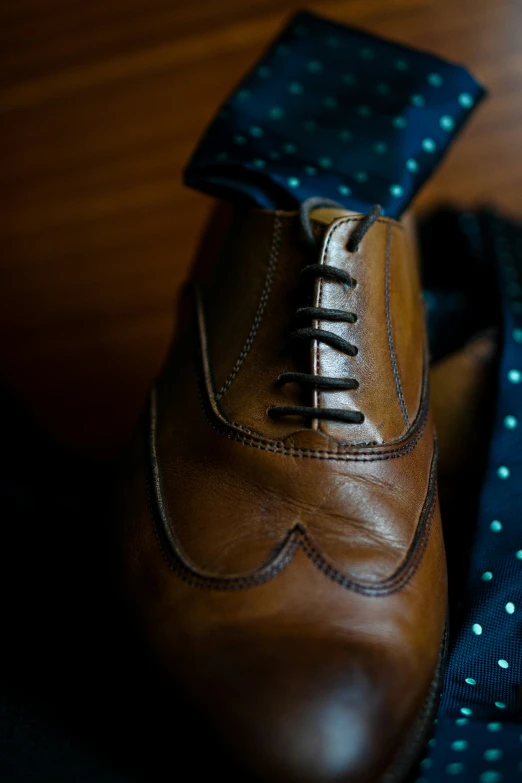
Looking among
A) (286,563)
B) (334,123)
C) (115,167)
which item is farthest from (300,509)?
(115,167)

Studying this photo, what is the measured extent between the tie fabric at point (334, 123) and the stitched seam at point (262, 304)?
62mm

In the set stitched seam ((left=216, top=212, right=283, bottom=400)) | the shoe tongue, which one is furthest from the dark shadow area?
the shoe tongue

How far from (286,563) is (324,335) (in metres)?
0.16

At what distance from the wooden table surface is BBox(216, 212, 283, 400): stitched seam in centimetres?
49

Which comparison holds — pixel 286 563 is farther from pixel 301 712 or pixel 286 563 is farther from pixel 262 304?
pixel 262 304

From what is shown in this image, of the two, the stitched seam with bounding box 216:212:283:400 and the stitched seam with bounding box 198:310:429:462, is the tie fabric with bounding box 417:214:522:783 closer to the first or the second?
the stitched seam with bounding box 198:310:429:462

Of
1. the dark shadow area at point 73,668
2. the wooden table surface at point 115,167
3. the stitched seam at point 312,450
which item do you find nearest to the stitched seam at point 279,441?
the stitched seam at point 312,450

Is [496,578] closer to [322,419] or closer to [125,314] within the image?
[322,419]

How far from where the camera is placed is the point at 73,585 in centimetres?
54

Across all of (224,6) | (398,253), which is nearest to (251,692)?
(398,253)

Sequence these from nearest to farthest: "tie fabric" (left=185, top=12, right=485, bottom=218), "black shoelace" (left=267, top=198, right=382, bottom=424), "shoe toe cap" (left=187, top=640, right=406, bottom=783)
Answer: "shoe toe cap" (left=187, top=640, right=406, bottom=783) → "black shoelace" (left=267, top=198, right=382, bottom=424) → "tie fabric" (left=185, top=12, right=485, bottom=218)

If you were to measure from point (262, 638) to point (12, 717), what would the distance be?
0.19 m

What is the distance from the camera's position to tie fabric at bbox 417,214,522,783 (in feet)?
1.24

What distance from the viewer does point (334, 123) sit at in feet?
2.11
